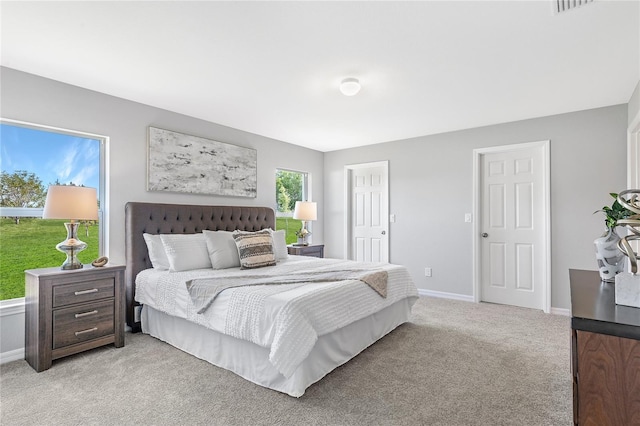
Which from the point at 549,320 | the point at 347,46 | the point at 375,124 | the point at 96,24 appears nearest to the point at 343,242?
the point at 375,124

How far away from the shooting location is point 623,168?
356 cm

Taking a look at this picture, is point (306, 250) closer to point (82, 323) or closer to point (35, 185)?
point (82, 323)

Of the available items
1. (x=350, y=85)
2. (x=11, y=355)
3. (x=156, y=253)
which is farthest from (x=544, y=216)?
(x=11, y=355)

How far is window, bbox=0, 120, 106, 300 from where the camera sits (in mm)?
2770

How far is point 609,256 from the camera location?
168 cm

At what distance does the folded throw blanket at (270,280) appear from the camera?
2.47 meters

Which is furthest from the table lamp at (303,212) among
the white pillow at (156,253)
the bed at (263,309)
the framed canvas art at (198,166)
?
the white pillow at (156,253)

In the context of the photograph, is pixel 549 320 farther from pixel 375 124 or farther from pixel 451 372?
pixel 375 124

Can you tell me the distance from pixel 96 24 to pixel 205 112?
1.75 metres

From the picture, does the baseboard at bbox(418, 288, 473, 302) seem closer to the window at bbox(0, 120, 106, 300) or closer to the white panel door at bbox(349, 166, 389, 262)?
the white panel door at bbox(349, 166, 389, 262)

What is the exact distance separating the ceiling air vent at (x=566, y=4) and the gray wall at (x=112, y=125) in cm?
359

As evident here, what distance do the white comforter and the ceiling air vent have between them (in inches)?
87.0

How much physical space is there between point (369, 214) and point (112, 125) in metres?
3.84

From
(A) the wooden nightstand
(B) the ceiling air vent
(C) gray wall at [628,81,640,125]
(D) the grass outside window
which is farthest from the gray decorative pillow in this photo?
(C) gray wall at [628,81,640,125]
